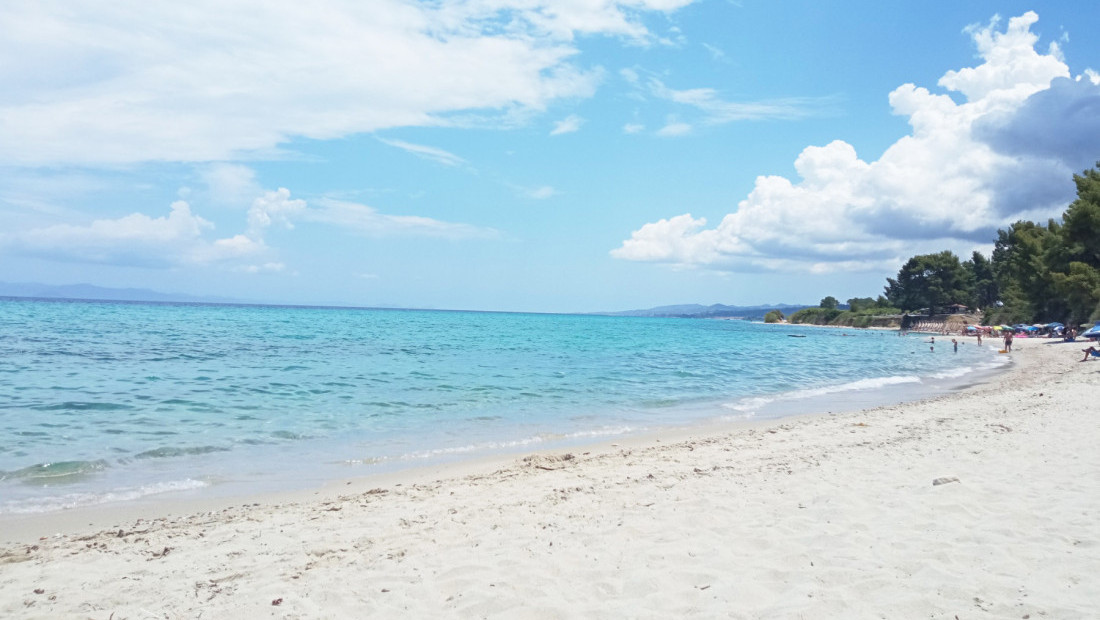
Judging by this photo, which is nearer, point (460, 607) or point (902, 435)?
point (460, 607)

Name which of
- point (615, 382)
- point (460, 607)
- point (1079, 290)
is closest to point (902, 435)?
point (460, 607)

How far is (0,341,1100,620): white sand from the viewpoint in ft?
13.0

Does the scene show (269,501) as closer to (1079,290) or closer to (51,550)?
(51,550)

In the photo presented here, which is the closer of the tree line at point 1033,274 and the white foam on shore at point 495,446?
the white foam on shore at point 495,446

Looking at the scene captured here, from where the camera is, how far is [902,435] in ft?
32.5

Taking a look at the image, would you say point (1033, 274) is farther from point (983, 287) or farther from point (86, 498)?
point (86, 498)

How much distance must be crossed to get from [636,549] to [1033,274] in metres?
70.6

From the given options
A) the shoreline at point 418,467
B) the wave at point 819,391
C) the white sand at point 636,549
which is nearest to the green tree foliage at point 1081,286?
the wave at point 819,391

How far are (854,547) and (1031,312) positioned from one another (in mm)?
76156

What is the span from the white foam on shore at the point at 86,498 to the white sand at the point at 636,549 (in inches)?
26.8

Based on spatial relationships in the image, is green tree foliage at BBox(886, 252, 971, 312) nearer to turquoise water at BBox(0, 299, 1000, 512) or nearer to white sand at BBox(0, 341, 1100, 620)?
turquoise water at BBox(0, 299, 1000, 512)

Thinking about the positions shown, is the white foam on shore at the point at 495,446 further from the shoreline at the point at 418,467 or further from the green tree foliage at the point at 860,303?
the green tree foliage at the point at 860,303

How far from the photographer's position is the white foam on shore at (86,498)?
266 inches

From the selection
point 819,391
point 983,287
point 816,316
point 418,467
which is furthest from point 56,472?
point 816,316
